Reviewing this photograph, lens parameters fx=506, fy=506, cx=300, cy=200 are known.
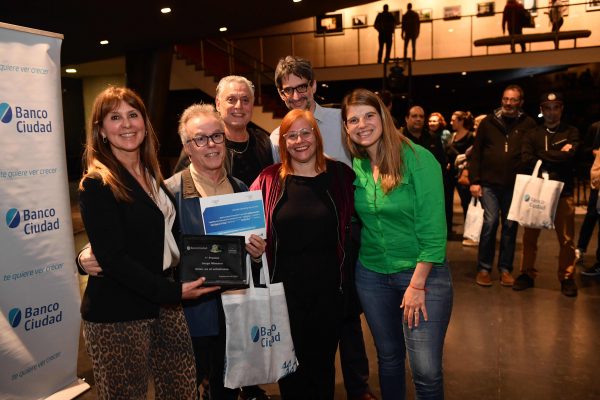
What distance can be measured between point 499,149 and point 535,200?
601 mm

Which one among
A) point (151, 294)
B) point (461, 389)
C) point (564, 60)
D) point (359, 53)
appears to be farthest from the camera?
point (359, 53)

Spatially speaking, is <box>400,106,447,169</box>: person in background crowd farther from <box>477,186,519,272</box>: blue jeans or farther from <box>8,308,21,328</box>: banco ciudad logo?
<box>8,308,21,328</box>: banco ciudad logo

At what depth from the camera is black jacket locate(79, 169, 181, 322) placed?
171cm

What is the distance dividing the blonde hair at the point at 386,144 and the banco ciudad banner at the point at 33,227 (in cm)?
164

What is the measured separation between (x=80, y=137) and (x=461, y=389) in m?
16.8

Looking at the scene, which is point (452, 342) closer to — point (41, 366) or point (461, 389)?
point (461, 389)

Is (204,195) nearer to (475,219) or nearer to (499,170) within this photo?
(499,170)

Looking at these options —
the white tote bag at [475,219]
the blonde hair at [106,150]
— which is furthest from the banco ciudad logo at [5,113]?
the white tote bag at [475,219]

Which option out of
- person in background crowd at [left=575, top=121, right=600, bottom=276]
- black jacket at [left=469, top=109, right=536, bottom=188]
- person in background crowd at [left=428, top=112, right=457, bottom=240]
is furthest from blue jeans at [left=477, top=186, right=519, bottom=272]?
person in background crowd at [left=428, top=112, right=457, bottom=240]

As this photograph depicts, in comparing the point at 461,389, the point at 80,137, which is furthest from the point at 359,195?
the point at 80,137

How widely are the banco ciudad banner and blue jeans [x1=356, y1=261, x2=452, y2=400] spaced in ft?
5.55

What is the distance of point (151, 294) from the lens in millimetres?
1767

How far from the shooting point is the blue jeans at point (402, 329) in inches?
82.8

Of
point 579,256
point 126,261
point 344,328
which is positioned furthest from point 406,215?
point 579,256
